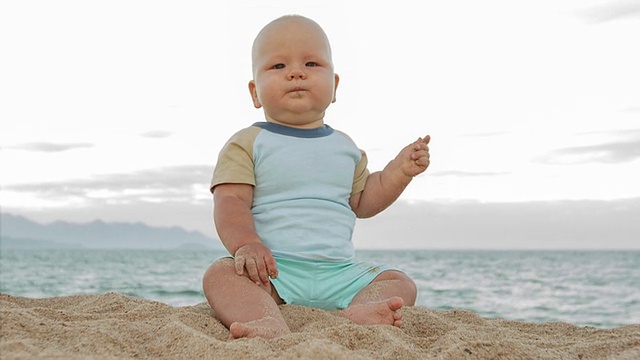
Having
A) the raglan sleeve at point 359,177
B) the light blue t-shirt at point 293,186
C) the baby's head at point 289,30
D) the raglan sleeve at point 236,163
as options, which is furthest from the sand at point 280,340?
the baby's head at point 289,30

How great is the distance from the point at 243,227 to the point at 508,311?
677 centimetres

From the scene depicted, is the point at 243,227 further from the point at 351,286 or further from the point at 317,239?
the point at 351,286

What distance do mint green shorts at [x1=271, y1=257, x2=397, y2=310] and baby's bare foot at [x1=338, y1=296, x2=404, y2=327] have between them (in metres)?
0.33

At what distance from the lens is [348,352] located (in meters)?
1.78

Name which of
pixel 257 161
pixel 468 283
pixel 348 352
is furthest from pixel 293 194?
pixel 468 283

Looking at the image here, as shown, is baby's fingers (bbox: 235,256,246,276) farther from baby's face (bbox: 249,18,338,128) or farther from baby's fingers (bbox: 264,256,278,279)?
baby's face (bbox: 249,18,338,128)

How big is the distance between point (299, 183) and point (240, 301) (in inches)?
25.2

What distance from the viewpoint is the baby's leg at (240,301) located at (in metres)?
2.17

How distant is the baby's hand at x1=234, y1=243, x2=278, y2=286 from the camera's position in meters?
2.44

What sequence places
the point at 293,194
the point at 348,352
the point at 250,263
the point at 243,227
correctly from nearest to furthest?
1. the point at 348,352
2. the point at 250,263
3. the point at 243,227
4. the point at 293,194

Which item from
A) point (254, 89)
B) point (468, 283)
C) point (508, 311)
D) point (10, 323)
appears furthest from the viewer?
point (468, 283)

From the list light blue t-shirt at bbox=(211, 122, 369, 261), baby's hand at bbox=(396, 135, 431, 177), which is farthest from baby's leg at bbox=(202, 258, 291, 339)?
baby's hand at bbox=(396, 135, 431, 177)

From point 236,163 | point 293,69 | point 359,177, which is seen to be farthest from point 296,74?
point 359,177

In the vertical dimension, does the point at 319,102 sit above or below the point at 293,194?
above
